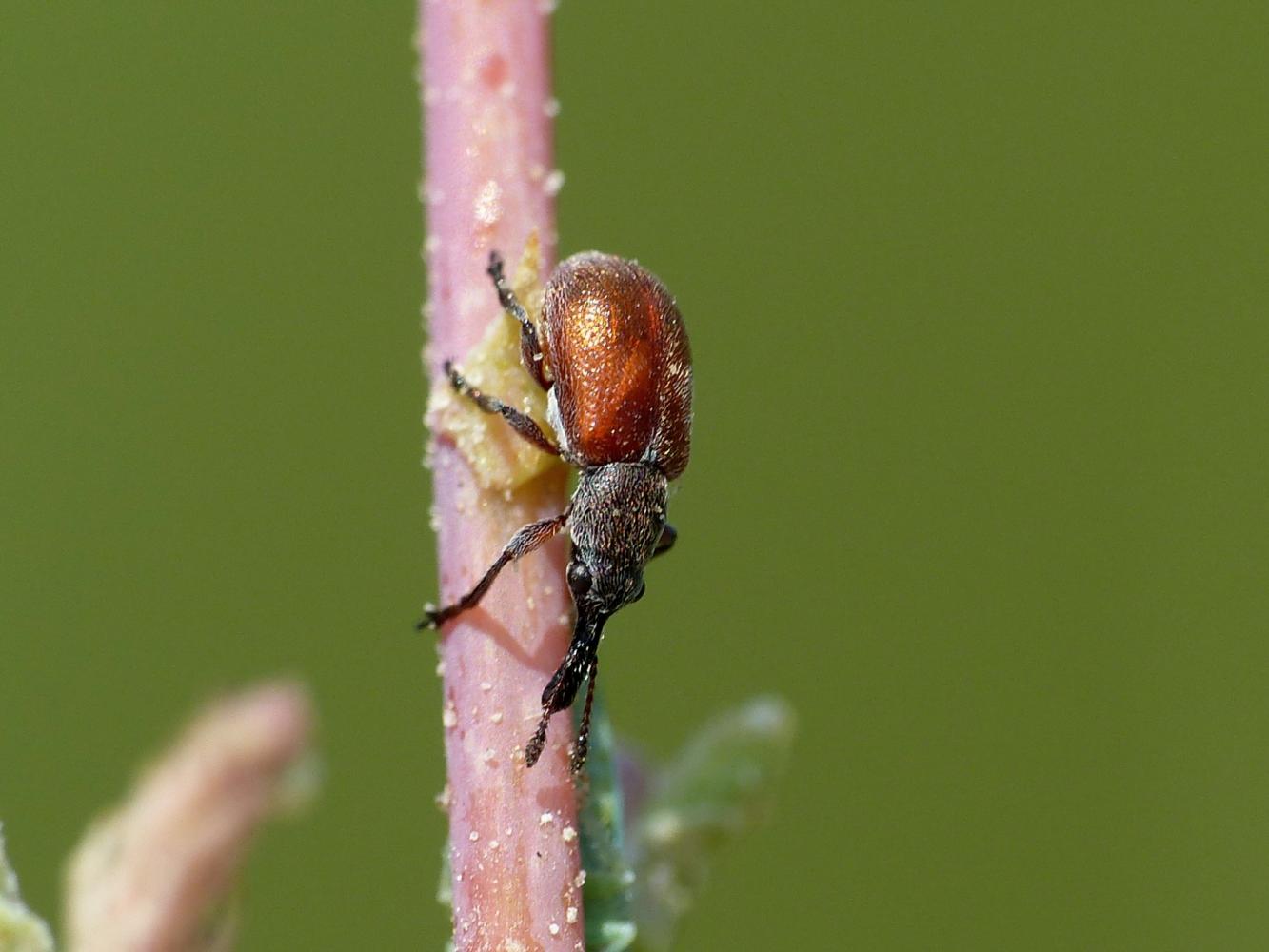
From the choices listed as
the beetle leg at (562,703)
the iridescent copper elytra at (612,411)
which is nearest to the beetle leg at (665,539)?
the iridescent copper elytra at (612,411)

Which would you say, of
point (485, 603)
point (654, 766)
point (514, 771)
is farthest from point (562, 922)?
point (654, 766)

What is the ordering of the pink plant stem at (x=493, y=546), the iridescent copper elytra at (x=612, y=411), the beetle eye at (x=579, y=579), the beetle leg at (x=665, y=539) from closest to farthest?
the pink plant stem at (x=493, y=546)
the iridescent copper elytra at (x=612, y=411)
the beetle eye at (x=579, y=579)
the beetle leg at (x=665, y=539)

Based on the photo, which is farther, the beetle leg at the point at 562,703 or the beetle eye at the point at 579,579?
the beetle eye at the point at 579,579

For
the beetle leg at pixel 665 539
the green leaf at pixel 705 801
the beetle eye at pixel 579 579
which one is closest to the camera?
the green leaf at pixel 705 801

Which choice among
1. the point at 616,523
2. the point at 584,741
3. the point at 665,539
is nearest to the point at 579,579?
the point at 616,523

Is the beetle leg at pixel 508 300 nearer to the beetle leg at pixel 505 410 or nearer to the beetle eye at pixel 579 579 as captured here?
the beetle leg at pixel 505 410
